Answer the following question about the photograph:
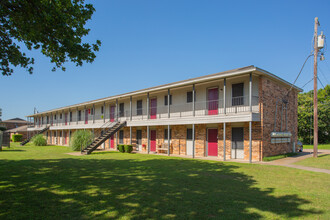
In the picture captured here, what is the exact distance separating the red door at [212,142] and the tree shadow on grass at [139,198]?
8.02 metres

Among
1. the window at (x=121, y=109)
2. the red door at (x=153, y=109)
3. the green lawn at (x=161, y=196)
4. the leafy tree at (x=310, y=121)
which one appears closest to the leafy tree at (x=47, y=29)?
the green lawn at (x=161, y=196)

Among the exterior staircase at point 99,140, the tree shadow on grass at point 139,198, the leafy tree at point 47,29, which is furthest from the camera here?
the exterior staircase at point 99,140

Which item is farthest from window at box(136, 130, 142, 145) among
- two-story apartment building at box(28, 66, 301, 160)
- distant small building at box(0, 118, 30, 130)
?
distant small building at box(0, 118, 30, 130)

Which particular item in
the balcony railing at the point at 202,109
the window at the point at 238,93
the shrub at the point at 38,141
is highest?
the window at the point at 238,93

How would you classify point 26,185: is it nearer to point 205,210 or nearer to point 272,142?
point 205,210

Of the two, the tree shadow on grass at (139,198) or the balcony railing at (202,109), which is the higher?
the balcony railing at (202,109)

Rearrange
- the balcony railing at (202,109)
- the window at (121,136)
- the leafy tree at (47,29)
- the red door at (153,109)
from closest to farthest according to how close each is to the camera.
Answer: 1. the leafy tree at (47,29)
2. the balcony railing at (202,109)
3. the red door at (153,109)
4. the window at (121,136)

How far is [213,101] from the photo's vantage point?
55.6 feet

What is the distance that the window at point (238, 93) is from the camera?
1523 cm

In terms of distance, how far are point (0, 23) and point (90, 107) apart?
22720 millimetres

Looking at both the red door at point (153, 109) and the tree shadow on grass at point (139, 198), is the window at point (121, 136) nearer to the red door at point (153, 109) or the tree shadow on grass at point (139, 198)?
the red door at point (153, 109)

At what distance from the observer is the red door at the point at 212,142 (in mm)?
16516

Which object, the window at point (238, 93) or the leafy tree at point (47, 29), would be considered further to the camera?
the window at point (238, 93)

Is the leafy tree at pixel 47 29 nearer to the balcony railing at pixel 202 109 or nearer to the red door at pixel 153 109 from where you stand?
the balcony railing at pixel 202 109
